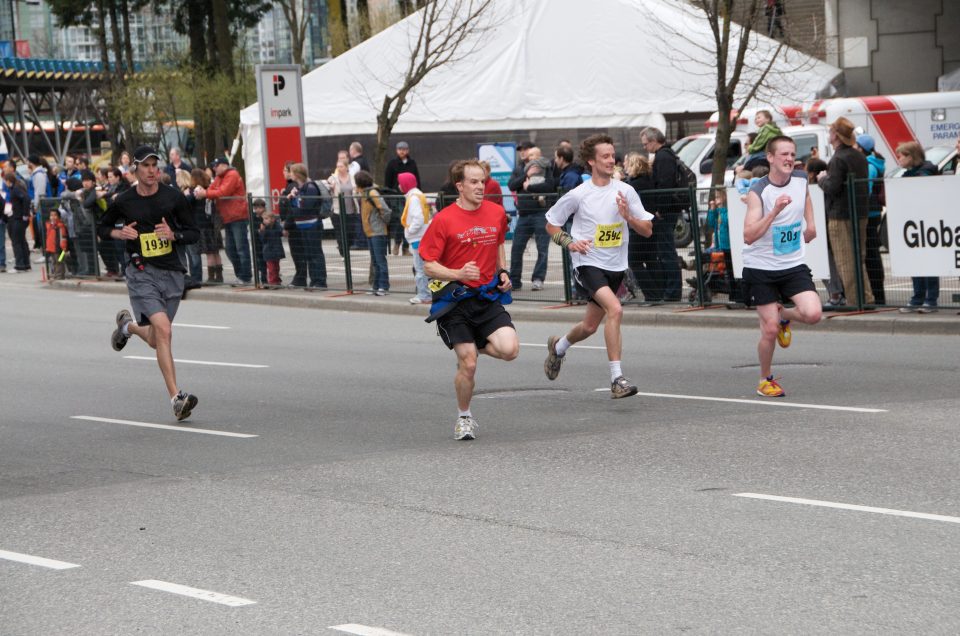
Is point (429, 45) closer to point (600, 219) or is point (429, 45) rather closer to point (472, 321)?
point (600, 219)

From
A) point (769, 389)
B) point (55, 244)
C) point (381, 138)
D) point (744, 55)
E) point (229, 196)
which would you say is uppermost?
point (744, 55)

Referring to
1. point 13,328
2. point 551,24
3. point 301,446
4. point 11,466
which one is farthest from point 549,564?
point 551,24

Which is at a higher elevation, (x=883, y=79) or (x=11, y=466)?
(x=883, y=79)

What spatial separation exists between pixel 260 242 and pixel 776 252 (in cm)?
1246

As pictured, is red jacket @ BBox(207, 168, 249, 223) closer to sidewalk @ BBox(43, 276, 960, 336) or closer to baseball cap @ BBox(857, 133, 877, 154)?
sidewalk @ BBox(43, 276, 960, 336)

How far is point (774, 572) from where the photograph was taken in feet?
19.7

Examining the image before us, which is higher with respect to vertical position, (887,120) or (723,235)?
(887,120)

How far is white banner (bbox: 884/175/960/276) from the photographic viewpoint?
1480 centimetres

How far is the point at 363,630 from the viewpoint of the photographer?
5406mm

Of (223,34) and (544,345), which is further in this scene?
(223,34)

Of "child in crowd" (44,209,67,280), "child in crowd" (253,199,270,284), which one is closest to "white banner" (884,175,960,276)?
"child in crowd" (253,199,270,284)

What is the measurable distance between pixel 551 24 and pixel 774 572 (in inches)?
1057

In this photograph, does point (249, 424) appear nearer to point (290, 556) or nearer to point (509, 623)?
point (290, 556)

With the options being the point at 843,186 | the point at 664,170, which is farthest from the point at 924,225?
the point at 664,170
